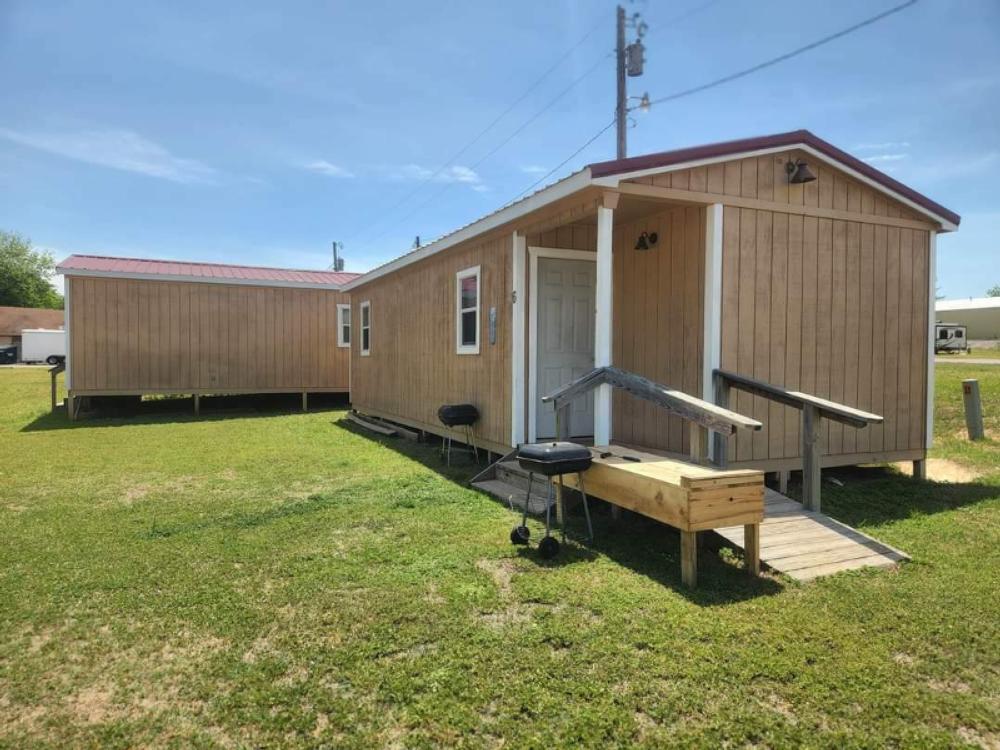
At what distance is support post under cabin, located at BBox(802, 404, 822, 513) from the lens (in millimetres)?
4488

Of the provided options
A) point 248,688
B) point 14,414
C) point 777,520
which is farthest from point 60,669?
point 14,414

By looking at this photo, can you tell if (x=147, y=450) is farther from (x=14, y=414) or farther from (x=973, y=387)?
(x=973, y=387)

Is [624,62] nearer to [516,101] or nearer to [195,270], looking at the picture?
[516,101]

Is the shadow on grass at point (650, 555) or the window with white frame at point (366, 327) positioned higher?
the window with white frame at point (366, 327)

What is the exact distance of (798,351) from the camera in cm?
565

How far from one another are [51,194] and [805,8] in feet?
67.2

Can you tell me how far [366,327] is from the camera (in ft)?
38.4

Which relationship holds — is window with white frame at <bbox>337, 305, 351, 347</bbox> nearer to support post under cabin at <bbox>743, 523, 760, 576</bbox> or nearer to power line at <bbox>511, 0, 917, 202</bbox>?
power line at <bbox>511, 0, 917, 202</bbox>

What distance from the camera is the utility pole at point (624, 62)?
1294 cm

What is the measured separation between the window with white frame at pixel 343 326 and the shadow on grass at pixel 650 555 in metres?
10.0

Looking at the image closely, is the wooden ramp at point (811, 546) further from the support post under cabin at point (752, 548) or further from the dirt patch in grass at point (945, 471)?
the dirt patch in grass at point (945, 471)

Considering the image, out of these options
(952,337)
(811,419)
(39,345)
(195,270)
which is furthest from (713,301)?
(39,345)

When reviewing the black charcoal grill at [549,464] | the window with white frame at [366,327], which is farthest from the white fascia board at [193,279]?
the black charcoal grill at [549,464]

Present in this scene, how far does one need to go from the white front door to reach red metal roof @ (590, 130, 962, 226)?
1.78 meters
